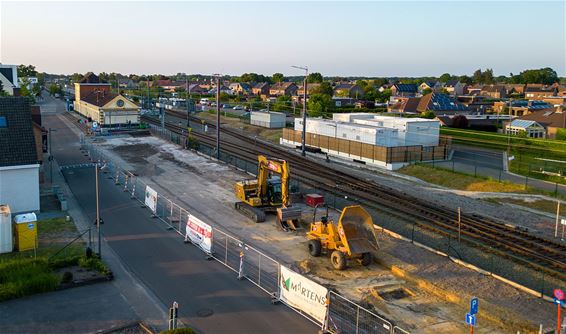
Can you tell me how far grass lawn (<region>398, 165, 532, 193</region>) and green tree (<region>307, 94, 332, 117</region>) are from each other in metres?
44.1

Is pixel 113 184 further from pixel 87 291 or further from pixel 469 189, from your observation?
pixel 469 189

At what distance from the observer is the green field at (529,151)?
4759 cm

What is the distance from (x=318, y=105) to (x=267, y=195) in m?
66.3

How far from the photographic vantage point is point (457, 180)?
45.2 meters

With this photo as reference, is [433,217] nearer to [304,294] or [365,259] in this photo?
[365,259]

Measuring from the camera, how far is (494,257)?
86.3 feet

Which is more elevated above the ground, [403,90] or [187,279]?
[403,90]

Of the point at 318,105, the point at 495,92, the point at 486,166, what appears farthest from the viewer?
the point at 495,92

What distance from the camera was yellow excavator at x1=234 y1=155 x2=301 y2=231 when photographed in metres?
30.0

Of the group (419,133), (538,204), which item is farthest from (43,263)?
(419,133)

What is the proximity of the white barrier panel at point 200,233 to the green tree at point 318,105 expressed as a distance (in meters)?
67.1

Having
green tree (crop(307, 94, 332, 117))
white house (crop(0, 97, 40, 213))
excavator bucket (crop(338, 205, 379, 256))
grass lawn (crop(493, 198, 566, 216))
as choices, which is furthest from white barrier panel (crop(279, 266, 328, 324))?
green tree (crop(307, 94, 332, 117))

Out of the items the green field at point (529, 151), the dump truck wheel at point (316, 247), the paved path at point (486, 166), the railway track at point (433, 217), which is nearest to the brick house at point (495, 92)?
the green field at point (529, 151)

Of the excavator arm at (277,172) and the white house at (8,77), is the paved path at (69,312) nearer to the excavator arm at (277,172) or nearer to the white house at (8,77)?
the excavator arm at (277,172)
